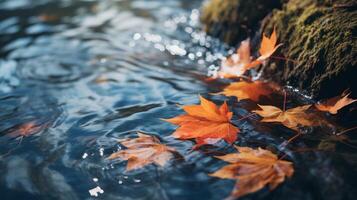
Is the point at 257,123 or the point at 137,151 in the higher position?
the point at 257,123

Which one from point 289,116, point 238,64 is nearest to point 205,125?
point 289,116

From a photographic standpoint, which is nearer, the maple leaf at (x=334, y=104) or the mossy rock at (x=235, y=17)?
the maple leaf at (x=334, y=104)

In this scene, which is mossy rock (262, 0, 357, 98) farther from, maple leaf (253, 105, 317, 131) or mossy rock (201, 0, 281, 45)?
mossy rock (201, 0, 281, 45)

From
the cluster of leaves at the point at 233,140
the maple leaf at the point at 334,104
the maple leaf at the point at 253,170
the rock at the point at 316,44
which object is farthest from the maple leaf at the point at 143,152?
the rock at the point at 316,44

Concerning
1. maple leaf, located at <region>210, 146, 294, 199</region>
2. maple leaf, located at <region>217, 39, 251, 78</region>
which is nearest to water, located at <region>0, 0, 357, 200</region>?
maple leaf, located at <region>210, 146, 294, 199</region>

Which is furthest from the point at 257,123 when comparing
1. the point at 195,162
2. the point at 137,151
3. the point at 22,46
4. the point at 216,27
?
the point at 22,46

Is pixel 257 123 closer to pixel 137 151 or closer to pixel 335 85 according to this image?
pixel 335 85

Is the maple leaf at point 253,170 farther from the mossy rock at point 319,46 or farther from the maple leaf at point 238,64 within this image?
the maple leaf at point 238,64
